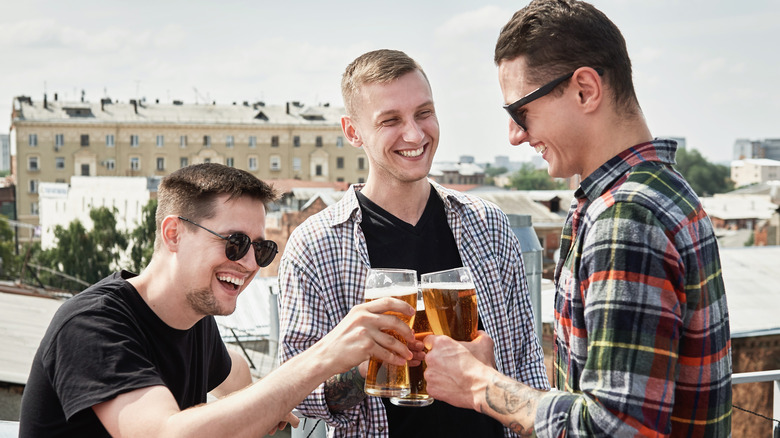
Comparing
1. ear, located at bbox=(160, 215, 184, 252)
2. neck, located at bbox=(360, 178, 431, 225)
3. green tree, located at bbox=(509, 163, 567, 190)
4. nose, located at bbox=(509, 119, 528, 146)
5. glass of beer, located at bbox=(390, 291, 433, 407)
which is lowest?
glass of beer, located at bbox=(390, 291, 433, 407)

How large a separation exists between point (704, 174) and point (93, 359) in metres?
111

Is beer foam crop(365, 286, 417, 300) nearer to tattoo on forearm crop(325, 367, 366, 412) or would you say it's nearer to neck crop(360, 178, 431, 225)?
tattoo on forearm crop(325, 367, 366, 412)

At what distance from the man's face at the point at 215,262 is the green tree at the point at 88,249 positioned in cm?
5083

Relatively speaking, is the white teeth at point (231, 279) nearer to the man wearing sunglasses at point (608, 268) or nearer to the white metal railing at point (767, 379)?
the man wearing sunglasses at point (608, 268)

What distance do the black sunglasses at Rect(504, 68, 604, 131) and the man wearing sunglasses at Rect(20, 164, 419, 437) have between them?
0.54m

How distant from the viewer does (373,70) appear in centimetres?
278

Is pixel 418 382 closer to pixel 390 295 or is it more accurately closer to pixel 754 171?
pixel 390 295

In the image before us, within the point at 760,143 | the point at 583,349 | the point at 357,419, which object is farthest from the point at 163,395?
the point at 760,143

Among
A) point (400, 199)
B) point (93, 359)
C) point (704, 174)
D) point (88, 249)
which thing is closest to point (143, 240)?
point (88, 249)

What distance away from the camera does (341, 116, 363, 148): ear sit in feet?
9.53

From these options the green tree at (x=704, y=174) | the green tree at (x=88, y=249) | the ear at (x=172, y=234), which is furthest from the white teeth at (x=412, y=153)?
the green tree at (x=704, y=174)

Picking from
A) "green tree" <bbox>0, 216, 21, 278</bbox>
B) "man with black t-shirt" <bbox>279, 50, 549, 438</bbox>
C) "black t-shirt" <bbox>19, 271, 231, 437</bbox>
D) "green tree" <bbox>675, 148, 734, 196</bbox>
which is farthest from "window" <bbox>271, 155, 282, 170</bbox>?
"black t-shirt" <bbox>19, 271, 231, 437</bbox>

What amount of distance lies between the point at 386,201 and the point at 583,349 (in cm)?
126

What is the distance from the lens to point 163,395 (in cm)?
198
